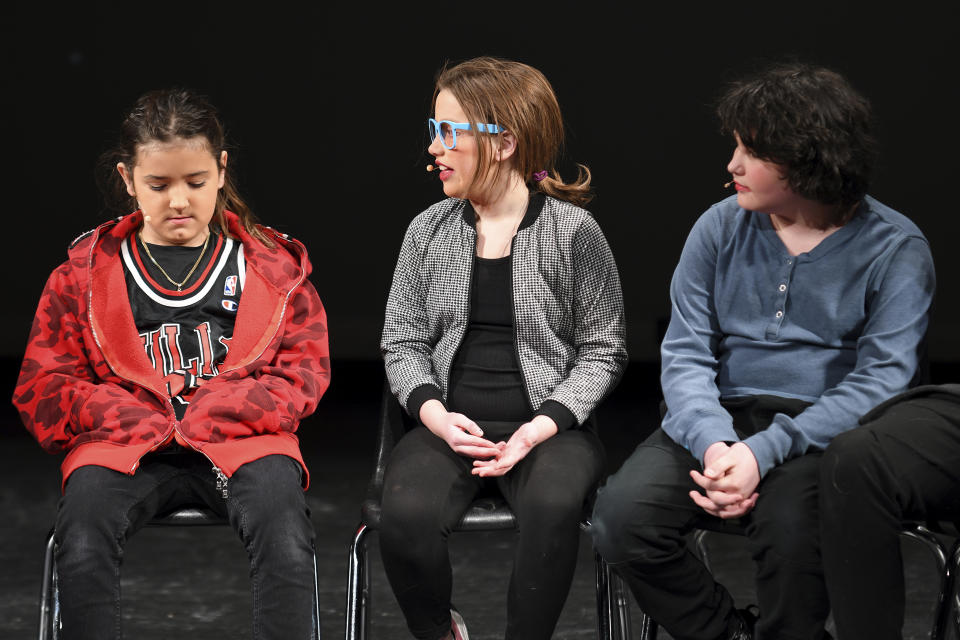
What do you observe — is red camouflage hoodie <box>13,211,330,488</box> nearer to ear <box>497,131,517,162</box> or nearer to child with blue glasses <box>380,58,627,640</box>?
child with blue glasses <box>380,58,627,640</box>

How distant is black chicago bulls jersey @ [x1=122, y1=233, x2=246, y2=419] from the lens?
7.41ft

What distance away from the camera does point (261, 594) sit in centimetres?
200

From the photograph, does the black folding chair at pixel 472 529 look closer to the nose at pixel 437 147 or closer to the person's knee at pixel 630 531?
the person's knee at pixel 630 531

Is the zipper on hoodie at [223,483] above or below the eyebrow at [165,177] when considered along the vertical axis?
below

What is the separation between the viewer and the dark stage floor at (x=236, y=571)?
271 centimetres

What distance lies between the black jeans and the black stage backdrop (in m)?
3.65

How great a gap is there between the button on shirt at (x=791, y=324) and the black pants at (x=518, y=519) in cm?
21

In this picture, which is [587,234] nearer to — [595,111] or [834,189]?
[834,189]

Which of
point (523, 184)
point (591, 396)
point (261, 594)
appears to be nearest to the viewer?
point (261, 594)

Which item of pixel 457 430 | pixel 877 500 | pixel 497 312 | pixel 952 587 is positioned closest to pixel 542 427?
pixel 457 430

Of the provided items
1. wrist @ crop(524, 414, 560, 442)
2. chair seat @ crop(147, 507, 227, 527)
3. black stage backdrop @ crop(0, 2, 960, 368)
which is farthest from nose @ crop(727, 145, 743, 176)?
black stage backdrop @ crop(0, 2, 960, 368)

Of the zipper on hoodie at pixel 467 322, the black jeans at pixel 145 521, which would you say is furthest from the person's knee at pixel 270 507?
the zipper on hoodie at pixel 467 322

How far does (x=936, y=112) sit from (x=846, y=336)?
3898 mm

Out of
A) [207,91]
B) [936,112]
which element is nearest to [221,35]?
[207,91]
